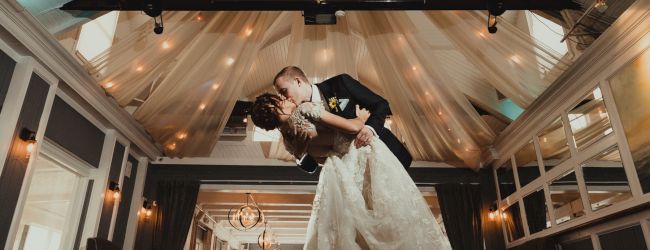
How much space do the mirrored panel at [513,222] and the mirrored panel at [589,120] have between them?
5.92ft

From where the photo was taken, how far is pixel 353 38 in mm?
4434

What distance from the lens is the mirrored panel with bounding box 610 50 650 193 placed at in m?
3.10

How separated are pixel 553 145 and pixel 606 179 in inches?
40.9

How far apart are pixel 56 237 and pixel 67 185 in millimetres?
565

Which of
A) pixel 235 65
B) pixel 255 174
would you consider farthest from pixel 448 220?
pixel 235 65

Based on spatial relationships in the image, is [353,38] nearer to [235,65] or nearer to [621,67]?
[235,65]

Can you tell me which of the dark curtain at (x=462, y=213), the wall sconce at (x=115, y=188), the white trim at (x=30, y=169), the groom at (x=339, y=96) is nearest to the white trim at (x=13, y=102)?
the white trim at (x=30, y=169)

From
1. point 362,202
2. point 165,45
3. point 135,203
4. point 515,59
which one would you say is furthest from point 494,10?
point 135,203

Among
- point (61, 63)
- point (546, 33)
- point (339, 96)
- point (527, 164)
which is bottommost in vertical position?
point (339, 96)

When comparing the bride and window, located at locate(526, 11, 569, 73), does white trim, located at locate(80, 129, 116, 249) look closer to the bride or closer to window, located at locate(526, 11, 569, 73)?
the bride

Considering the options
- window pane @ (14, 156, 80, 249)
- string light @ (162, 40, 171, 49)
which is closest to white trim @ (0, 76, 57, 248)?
window pane @ (14, 156, 80, 249)

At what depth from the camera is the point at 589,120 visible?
3986 millimetres

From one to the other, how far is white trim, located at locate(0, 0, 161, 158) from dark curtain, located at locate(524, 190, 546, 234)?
5.05 meters

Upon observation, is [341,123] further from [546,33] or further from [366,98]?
[546,33]
